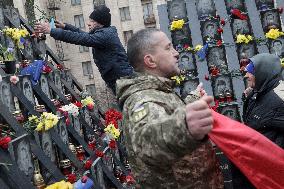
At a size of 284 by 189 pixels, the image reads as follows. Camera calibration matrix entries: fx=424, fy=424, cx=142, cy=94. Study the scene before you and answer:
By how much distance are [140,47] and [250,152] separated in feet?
2.75

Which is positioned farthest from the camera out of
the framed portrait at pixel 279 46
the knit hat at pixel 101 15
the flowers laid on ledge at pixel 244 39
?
the flowers laid on ledge at pixel 244 39

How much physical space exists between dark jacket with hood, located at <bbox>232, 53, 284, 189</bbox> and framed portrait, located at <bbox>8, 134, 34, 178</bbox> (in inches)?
84.2

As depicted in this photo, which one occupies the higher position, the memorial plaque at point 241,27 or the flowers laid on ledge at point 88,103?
the memorial plaque at point 241,27

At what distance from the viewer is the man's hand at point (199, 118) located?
160cm

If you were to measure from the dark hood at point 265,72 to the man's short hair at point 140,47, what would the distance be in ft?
5.60

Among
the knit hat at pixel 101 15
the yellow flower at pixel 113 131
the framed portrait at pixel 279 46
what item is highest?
the knit hat at pixel 101 15

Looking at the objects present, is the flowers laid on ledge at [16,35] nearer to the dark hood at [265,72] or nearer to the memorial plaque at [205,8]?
the dark hood at [265,72]

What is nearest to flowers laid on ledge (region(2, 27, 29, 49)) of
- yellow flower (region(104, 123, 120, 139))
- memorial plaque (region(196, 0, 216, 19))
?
yellow flower (region(104, 123, 120, 139))

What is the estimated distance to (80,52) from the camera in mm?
34219

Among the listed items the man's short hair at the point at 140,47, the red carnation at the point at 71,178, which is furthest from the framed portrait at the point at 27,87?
the man's short hair at the point at 140,47

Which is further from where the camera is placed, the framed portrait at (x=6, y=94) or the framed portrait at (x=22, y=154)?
the framed portrait at (x=6, y=94)

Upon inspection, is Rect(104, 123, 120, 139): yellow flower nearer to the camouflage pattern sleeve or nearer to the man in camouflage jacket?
the man in camouflage jacket

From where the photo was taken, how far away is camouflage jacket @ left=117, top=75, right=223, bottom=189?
172 cm

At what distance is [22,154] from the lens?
14.0 feet
